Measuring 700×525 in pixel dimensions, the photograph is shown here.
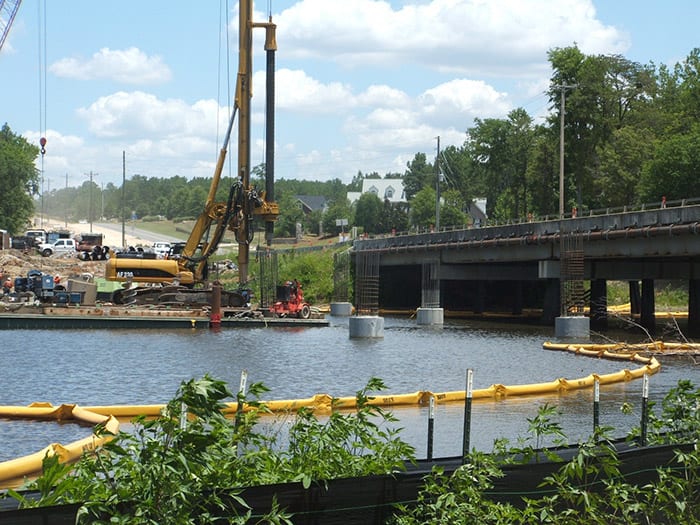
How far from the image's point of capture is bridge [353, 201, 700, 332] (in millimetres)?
62062

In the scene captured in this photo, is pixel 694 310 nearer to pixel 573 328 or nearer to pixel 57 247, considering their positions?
pixel 573 328

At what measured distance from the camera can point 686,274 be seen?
231 ft

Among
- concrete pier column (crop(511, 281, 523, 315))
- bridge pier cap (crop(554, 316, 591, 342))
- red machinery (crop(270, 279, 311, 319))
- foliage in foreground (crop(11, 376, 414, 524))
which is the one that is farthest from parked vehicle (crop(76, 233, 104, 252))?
foliage in foreground (crop(11, 376, 414, 524))

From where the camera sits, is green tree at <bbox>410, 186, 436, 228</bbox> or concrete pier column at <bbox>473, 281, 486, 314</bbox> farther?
green tree at <bbox>410, 186, 436, 228</bbox>

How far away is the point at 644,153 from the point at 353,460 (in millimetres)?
105907

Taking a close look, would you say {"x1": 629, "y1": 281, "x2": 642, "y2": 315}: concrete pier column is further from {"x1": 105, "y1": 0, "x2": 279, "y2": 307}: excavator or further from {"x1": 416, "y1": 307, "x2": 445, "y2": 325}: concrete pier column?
{"x1": 105, "y1": 0, "x2": 279, "y2": 307}: excavator

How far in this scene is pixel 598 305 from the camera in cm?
7500

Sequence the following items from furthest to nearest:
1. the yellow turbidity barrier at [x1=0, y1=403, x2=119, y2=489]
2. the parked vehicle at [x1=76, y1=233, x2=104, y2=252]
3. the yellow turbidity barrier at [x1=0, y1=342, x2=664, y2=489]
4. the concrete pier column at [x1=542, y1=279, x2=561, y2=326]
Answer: the parked vehicle at [x1=76, y1=233, x2=104, y2=252] → the concrete pier column at [x1=542, y1=279, x2=561, y2=326] → the yellow turbidity barrier at [x1=0, y1=342, x2=664, y2=489] → the yellow turbidity barrier at [x1=0, y1=403, x2=119, y2=489]

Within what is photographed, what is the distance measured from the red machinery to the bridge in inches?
427

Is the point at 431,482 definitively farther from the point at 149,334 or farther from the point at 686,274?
the point at 686,274

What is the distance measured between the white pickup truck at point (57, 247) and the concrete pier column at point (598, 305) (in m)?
65.1

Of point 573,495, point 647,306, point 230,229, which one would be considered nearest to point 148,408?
point 573,495

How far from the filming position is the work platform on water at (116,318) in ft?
214

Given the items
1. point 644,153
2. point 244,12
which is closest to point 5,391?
point 244,12
